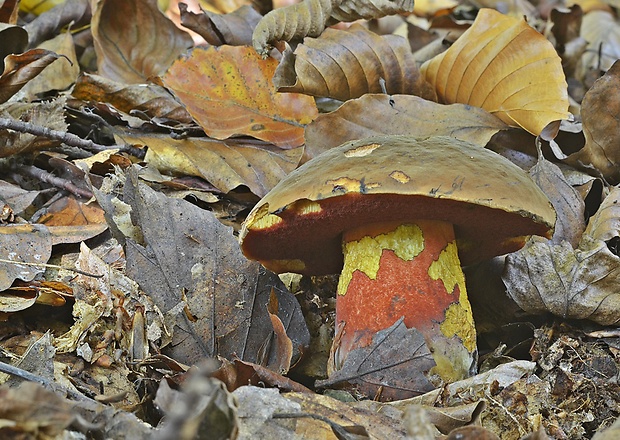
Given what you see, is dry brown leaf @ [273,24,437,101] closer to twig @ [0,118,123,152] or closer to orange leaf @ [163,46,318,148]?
orange leaf @ [163,46,318,148]

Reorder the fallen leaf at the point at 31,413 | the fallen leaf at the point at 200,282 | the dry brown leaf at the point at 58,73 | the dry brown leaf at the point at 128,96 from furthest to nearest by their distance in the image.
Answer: the dry brown leaf at the point at 58,73
the dry brown leaf at the point at 128,96
the fallen leaf at the point at 200,282
the fallen leaf at the point at 31,413

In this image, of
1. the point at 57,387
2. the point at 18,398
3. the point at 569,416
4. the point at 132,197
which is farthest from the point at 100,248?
the point at 569,416

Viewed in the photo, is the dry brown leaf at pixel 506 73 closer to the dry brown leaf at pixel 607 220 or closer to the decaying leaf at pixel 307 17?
the dry brown leaf at pixel 607 220

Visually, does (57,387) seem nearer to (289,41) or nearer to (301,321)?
(301,321)

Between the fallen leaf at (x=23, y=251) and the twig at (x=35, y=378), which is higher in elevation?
the twig at (x=35, y=378)

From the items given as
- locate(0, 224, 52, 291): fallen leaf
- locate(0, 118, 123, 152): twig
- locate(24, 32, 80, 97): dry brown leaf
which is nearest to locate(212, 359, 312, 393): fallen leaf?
locate(0, 224, 52, 291): fallen leaf

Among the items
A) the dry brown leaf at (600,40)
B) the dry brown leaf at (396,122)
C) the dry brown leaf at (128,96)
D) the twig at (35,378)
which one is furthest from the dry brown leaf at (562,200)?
the dry brown leaf at (600,40)

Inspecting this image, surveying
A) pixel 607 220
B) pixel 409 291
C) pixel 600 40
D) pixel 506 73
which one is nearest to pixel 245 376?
pixel 409 291
